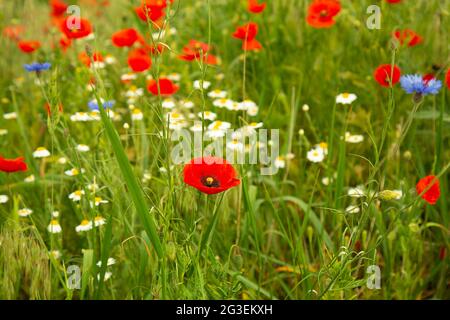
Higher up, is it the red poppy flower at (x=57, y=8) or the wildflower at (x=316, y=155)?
the red poppy flower at (x=57, y=8)

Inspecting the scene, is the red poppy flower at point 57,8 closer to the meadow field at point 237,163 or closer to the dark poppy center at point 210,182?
the meadow field at point 237,163

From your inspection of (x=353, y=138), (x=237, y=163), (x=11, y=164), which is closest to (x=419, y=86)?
(x=237, y=163)

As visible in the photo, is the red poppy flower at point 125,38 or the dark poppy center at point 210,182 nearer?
the dark poppy center at point 210,182

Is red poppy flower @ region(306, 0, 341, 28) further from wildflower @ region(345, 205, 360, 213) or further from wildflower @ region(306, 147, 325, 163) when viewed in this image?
wildflower @ region(345, 205, 360, 213)

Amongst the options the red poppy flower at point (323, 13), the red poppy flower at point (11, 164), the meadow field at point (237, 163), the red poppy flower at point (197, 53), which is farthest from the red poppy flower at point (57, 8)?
the red poppy flower at point (11, 164)

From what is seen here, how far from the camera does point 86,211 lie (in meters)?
1.88

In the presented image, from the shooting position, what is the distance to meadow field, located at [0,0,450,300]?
1.35m

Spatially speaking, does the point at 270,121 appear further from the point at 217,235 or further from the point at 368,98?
the point at 217,235

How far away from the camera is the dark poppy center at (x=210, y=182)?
1.32 m

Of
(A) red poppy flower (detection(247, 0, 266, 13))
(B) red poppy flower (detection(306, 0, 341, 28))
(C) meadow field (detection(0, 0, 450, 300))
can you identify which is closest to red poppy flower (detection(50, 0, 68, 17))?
(C) meadow field (detection(0, 0, 450, 300))

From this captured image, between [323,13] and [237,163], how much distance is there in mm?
892

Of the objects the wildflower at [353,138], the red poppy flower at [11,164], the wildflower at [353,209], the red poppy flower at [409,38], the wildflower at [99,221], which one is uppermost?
the red poppy flower at [409,38]
